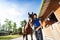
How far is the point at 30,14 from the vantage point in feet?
16.0

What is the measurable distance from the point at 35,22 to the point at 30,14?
623 mm

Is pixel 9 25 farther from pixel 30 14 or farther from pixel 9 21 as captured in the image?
pixel 30 14

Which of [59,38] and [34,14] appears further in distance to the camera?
[34,14]

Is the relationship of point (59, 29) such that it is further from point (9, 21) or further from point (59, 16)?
point (9, 21)

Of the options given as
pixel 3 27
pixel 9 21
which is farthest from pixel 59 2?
pixel 3 27

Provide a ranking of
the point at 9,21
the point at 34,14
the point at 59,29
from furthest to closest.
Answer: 1. the point at 9,21
2. the point at 34,14
3. the point at 59,29

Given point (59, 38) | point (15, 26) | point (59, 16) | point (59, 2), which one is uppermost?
point (15, 26)

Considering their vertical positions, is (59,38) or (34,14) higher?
(34,14)

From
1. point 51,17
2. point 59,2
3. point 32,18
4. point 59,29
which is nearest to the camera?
point 59,29

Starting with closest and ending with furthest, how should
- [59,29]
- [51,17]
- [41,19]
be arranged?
1. [59,29]
2. [51,17]
3. [41,19]

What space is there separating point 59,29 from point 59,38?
0.32ft

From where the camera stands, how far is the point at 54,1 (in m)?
2.47

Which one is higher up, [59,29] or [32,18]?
[32,18]

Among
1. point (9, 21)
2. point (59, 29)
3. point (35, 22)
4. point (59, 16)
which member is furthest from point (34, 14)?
point (9, 21)
